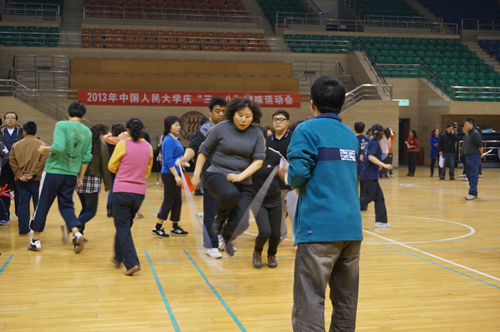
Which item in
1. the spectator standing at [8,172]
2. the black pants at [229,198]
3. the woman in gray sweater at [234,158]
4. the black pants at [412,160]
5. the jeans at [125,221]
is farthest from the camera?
the black pants at [412,160]

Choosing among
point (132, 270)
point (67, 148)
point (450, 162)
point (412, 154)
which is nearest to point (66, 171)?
point (67, 148)

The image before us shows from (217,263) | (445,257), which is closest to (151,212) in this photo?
(217,263)

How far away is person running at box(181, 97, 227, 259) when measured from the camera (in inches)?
205

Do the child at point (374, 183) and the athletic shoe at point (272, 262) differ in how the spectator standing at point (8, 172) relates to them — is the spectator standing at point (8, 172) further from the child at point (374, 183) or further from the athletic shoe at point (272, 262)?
the child at point (374, 183)

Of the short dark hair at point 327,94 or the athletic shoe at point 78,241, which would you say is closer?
the short dark hair at point 327,94

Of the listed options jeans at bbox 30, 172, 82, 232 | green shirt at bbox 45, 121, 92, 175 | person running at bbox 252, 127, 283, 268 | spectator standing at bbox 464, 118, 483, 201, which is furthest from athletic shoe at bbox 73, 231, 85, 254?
spectator standing at bbox 464, 118, 483, 201

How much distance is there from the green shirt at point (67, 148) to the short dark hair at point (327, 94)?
3.71 meters

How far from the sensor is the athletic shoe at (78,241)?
5.59 m

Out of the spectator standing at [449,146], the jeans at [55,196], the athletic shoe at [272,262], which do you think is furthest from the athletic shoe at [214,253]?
the spectator standing at [449,146]

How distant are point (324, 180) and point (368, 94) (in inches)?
743

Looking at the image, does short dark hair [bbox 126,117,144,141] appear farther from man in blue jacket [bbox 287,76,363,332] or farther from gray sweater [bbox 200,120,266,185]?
man in blue jacket [bbox 287,76,363,332]

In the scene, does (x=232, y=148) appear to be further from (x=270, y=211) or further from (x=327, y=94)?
(x=327, y=94)

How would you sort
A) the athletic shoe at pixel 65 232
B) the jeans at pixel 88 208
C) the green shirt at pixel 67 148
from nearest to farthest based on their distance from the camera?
1. the green shirt at pixel 67 148
2. the athletic shoe at pixel 65 232
3. the jeans at pixel 88 208

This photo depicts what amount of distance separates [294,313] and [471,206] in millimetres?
8649
